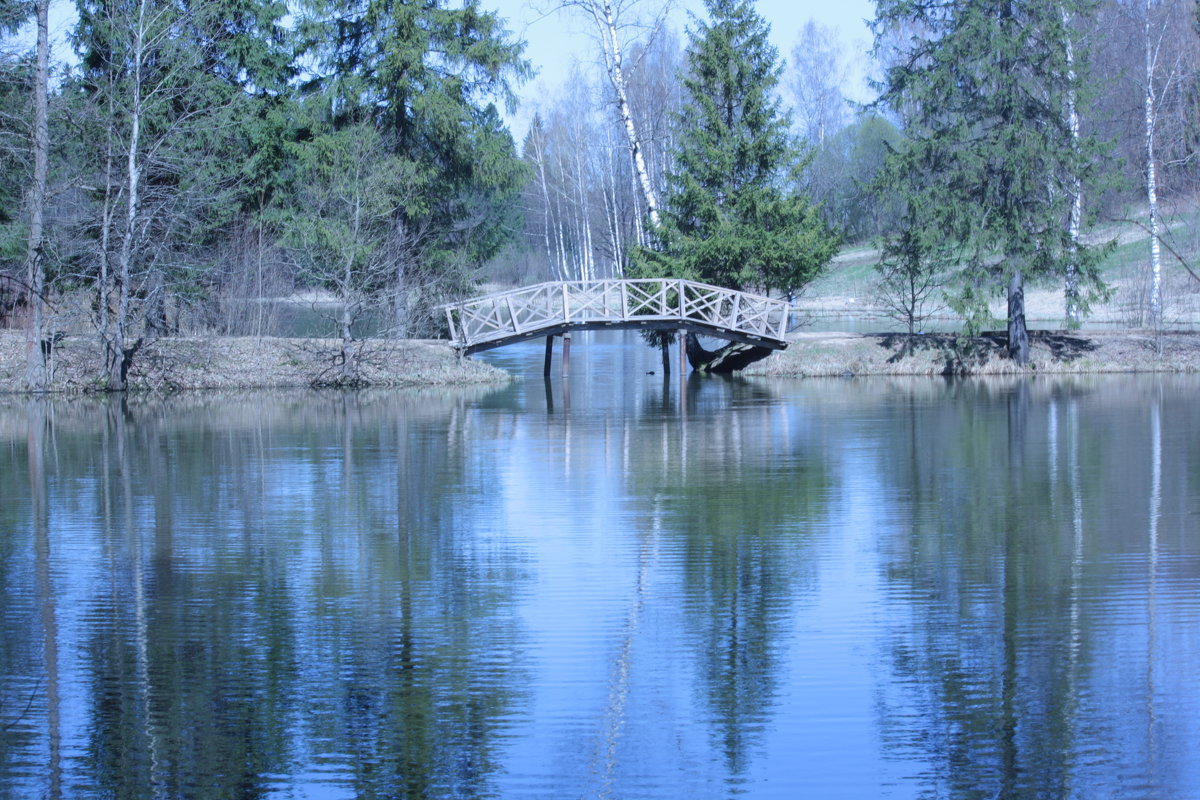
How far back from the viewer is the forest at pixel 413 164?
2820 centimetres

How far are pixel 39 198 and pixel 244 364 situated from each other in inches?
214

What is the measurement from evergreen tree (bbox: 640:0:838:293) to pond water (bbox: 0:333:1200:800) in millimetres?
14562

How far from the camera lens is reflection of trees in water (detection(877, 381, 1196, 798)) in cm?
651

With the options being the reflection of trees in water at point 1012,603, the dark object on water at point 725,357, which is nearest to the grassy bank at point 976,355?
the dark object on water at point 725,357

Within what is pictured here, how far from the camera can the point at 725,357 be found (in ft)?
110

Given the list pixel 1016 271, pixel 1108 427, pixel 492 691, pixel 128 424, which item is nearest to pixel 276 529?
pixel 492 691

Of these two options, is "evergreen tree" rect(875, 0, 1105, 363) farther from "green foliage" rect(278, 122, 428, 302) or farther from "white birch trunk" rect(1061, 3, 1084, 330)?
"green foliage" rect(278, 122, 428, 302)

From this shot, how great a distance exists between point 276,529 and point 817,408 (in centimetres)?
1358

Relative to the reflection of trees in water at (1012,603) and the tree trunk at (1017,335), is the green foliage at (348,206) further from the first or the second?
the reflection of trees in water at (1012,603)

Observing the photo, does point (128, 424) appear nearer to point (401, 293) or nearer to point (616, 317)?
point (401, 293)

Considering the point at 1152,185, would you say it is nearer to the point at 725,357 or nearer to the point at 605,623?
the point at 725,357

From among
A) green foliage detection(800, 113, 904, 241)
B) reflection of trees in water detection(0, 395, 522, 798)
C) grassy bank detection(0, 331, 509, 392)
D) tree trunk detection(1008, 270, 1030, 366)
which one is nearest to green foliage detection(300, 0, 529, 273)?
grassy bank detection(0, 331, 509, 392)

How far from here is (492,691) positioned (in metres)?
7.45

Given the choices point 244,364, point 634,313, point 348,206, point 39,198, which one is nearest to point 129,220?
point 39,198
